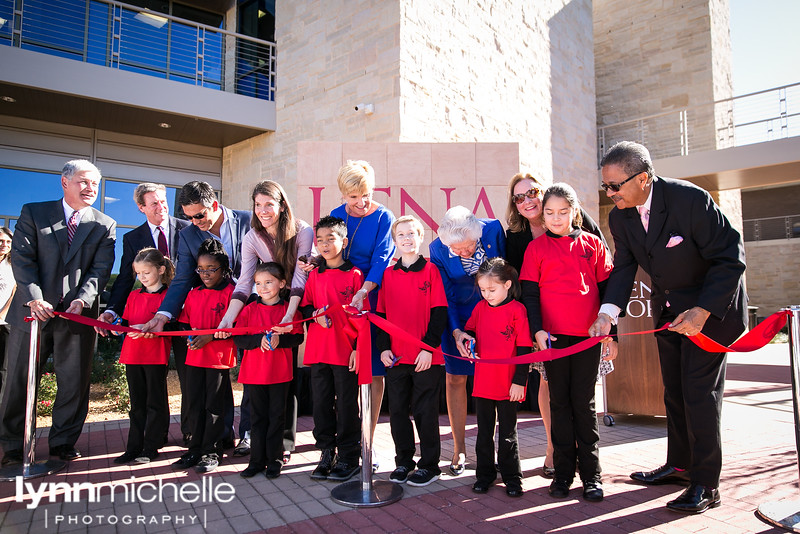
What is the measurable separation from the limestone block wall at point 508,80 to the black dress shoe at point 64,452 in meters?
6.41

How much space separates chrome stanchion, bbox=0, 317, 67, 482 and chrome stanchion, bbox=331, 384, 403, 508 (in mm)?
2065

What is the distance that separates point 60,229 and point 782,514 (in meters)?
5.03

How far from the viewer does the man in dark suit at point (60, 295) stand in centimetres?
373

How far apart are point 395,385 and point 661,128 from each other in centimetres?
1606

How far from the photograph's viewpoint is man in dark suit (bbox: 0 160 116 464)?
3.73 meters

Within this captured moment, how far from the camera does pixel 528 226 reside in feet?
12.2

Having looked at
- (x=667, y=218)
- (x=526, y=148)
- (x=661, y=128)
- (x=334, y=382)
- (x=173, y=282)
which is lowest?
(x=334, y=382)

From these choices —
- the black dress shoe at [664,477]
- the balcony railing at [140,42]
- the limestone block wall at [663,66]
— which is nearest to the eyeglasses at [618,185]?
the black dress shoe at [664,477]

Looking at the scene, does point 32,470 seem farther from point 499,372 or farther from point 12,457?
point 499,372

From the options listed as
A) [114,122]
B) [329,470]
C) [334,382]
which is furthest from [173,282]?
[114,122]

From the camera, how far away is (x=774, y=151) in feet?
40.6

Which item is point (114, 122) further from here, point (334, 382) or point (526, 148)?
point (334, 382)

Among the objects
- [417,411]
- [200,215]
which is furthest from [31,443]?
[417,411]

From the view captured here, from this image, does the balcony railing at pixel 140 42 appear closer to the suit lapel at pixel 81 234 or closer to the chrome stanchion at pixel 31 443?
the suit lapel at pixel 81 234
